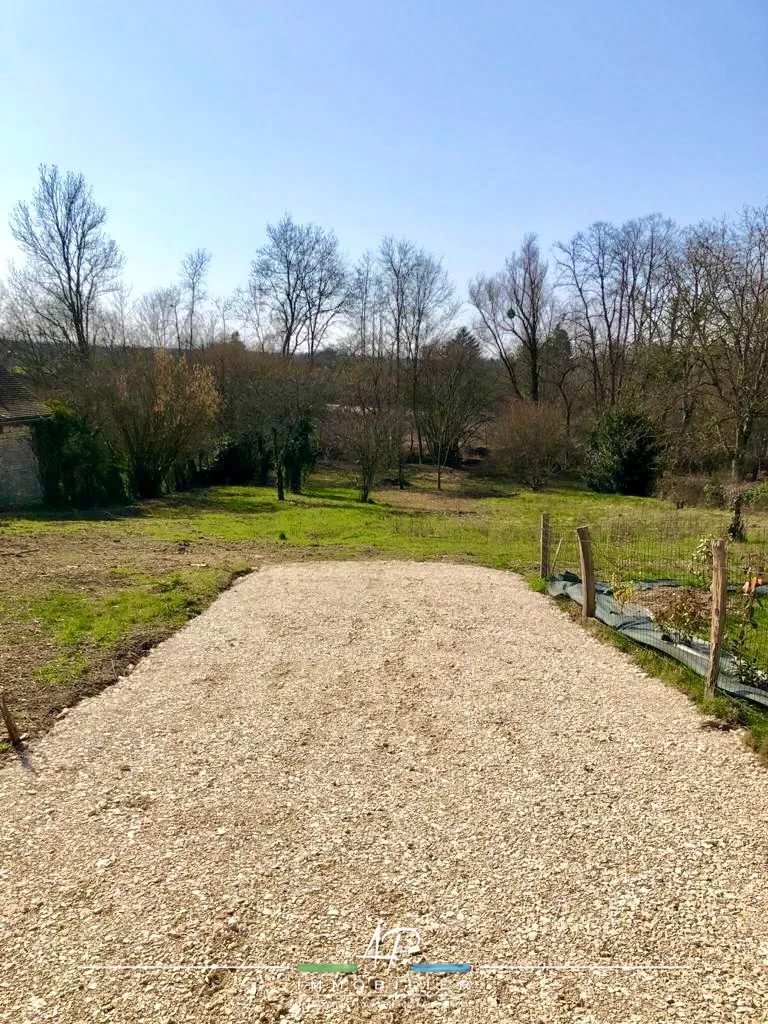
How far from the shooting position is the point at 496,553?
1578 centimetres

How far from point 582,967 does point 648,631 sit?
570 cm

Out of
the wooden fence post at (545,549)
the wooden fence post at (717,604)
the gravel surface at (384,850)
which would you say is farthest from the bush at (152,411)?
the wooden fence post at (717,604)

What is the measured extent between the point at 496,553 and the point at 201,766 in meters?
11.4

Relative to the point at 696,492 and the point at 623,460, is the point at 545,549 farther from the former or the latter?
the point at 623,460

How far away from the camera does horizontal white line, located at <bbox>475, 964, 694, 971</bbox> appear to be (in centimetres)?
312

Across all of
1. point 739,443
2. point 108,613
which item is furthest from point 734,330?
point 108,613

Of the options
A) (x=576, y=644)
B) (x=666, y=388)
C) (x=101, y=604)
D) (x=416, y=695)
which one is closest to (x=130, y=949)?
(x=416, y=695)

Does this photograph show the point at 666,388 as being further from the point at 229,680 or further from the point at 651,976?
the point at 651,976

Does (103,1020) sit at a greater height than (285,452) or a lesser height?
lesser

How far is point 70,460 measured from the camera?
22.8 meters

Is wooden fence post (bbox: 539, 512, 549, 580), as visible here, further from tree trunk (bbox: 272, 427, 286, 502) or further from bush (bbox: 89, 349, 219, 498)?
bush (bbox: 89, 349, 219, 498)

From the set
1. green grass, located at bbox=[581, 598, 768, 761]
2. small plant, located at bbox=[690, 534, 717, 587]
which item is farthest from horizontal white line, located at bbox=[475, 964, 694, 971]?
small plant, located at bbox=[690, 534, 717, 587]

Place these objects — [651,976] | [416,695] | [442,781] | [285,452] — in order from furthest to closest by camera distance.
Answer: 1. [285,452]
2. [416,695]
3. [442,781]
4. [651,976]

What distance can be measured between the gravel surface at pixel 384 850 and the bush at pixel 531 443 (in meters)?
31.9
